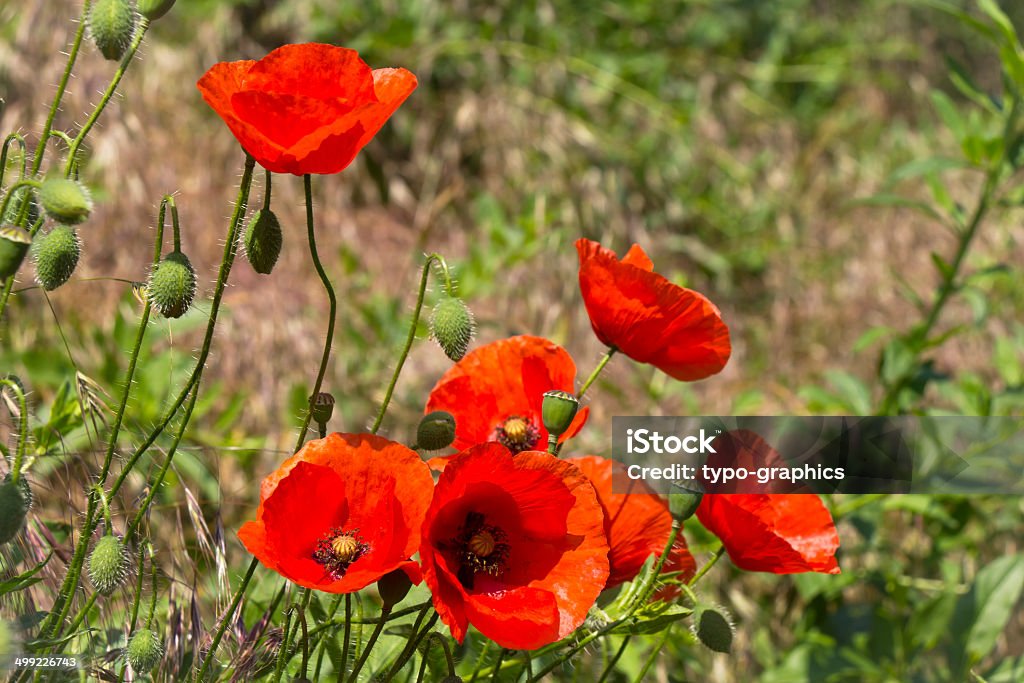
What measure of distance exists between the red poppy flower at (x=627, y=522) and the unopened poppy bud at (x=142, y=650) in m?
0.42

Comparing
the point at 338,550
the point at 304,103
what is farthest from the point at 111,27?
the point at 338,550

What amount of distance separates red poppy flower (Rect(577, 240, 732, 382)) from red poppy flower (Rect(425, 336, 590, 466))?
6 centimetres

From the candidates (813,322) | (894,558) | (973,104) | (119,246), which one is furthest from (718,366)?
(973,104)

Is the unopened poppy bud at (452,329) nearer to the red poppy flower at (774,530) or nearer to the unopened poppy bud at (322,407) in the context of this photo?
the unopened poppy bud at (322,407)

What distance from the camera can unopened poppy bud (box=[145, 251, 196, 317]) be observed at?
0.94m

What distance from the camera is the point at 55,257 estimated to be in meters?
0.94

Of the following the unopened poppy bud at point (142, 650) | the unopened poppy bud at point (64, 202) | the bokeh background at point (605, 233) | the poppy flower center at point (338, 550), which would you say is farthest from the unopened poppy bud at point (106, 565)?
the bokeh background at point (605, 233)

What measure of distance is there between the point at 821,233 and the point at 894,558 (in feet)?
5.67

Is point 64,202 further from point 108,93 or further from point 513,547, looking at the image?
point 513,547

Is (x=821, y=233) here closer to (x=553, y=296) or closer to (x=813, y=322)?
(x=813, y=322)

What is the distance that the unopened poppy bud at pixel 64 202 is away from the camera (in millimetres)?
862

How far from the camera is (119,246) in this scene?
2.93 metres

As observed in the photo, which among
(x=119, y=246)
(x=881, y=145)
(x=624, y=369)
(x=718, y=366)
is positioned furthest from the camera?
(x=881, y=145)

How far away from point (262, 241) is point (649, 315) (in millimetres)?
381
